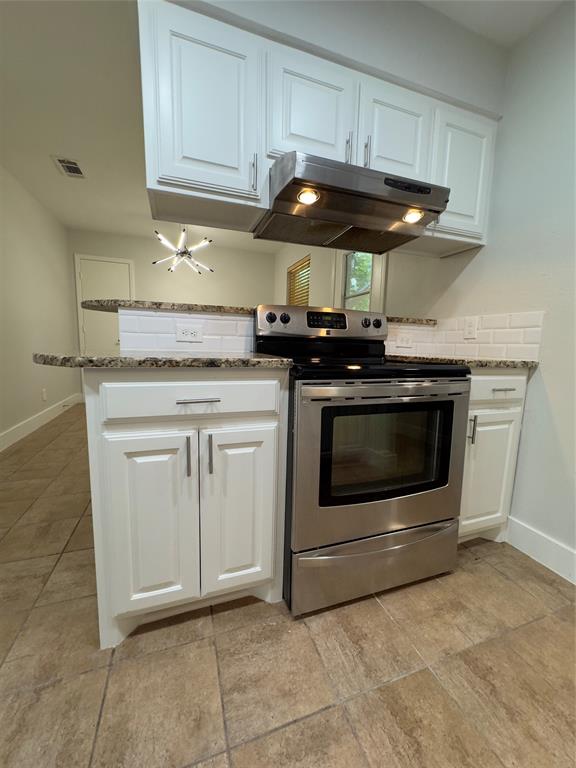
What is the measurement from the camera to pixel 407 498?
1.30 meters

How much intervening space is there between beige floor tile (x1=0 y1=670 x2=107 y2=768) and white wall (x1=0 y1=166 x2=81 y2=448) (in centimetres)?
272

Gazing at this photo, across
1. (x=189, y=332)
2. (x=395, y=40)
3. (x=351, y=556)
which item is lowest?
(x=351, y=556)

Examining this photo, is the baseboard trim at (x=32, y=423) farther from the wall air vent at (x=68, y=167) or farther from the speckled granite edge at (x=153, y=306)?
the wall air vent at (x=68, y=167)

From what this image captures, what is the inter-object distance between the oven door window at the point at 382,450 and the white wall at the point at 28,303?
321 centimetres

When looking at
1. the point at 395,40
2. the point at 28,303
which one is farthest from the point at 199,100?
the point at 28,303

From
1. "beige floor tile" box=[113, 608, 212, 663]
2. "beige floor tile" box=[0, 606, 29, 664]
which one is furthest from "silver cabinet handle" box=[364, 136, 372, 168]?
"beige floor tile" box=[0, 606, 29, 664]

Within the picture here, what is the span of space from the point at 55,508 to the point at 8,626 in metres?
0.87

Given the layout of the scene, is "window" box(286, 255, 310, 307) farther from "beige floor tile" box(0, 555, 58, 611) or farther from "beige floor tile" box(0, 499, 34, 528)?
"beige floor tile" box(0, 555, 58, 611)

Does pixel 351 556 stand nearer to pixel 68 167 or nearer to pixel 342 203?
pixel 342 203

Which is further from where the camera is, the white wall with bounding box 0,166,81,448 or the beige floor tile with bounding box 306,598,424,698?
the white wall with bounding box 0,166,81,448

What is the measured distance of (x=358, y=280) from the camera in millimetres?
3000

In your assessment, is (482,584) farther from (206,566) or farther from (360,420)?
(206,566)

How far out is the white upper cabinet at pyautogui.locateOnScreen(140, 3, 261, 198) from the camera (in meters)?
1.20

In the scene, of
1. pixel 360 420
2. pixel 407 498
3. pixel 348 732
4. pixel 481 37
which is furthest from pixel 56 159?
pixel 348 732
